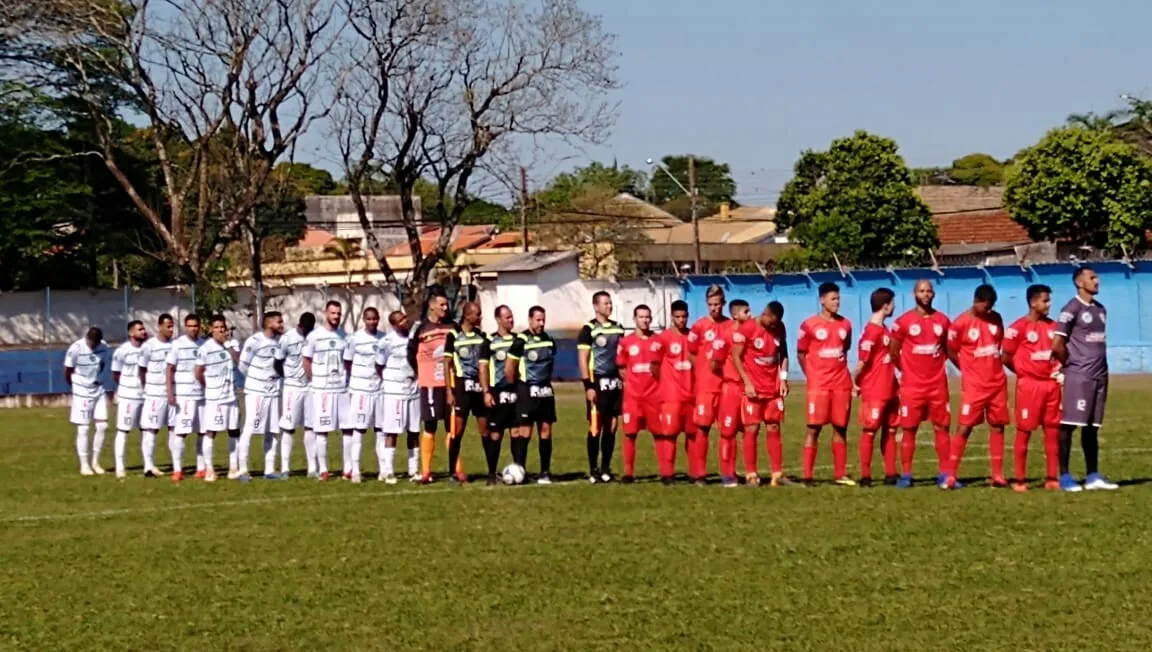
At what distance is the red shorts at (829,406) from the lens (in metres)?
16.8

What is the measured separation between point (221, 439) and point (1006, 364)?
15864 mm

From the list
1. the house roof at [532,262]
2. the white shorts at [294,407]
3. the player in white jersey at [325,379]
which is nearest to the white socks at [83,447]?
the white shorts at [294,407]

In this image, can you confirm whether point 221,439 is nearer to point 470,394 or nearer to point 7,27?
point 470,394

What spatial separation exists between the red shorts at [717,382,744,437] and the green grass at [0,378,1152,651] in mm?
737

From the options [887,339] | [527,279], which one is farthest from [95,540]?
[527,279]

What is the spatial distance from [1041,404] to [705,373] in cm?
346

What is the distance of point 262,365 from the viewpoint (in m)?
20.4

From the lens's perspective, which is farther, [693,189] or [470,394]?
[693,189]

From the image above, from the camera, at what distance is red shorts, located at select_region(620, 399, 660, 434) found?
17938mm

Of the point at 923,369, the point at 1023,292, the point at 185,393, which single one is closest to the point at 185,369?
the point at 185,393

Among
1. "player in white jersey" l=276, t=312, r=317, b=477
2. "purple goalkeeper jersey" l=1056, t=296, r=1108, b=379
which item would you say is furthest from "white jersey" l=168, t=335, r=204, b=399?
"purple goalkeeper jersey" l=1056, t=296, r=1108, b=379

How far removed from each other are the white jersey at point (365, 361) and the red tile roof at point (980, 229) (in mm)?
55945

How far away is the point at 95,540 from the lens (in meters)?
14.7

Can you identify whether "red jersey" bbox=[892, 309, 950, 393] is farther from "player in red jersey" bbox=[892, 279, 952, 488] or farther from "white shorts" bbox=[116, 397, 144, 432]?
"white shorts" bbox=[116, 397, 144, 432]
